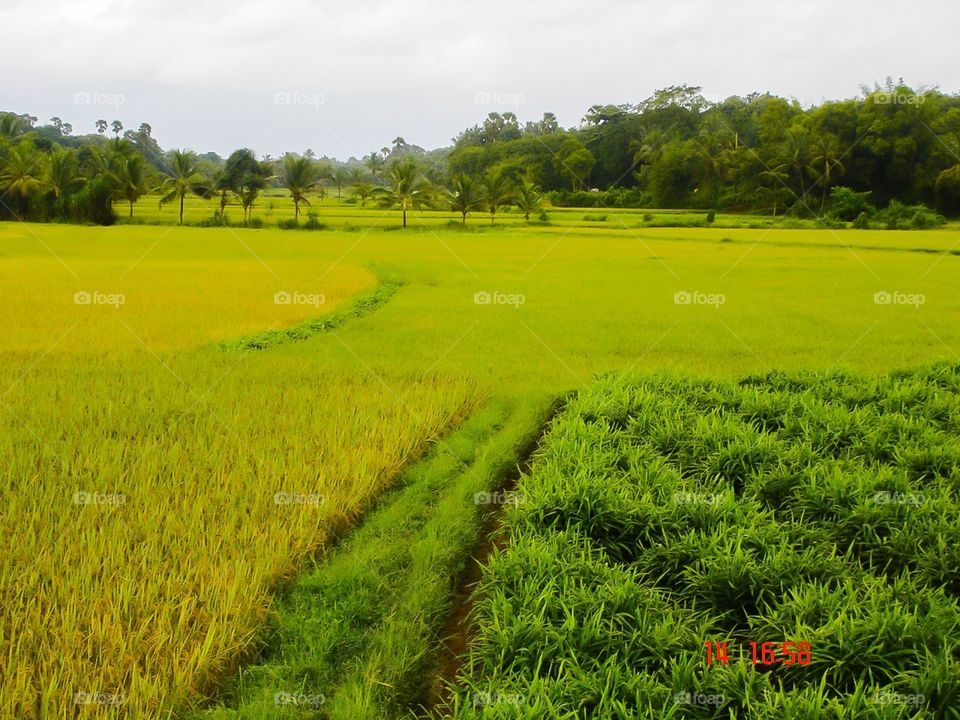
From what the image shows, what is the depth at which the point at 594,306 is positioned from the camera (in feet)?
30.5

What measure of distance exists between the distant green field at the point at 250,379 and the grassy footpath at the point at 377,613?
121 mm

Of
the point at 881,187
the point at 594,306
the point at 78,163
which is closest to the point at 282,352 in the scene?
the point at 594,306

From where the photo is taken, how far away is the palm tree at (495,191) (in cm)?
2666

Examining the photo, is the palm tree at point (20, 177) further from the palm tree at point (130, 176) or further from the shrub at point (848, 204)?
the shrub at point (848, 204)

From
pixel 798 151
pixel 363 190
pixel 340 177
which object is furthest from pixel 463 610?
pixel 340 177

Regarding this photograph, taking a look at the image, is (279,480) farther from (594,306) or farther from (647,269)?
(647,269)

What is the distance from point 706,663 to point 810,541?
1.11 m

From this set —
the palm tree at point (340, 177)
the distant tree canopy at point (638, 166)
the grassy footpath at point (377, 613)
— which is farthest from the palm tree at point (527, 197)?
the grassy footpath at point (377, 613)

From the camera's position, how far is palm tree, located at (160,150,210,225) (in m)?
25.8

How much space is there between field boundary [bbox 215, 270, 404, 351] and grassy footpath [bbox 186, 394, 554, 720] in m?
3.39

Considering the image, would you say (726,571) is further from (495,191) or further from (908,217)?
(908,217)

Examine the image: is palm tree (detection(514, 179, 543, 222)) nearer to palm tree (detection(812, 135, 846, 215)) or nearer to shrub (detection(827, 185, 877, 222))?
palm tree (detection(812, 135, 846, 215))

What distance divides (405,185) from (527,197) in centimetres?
495
